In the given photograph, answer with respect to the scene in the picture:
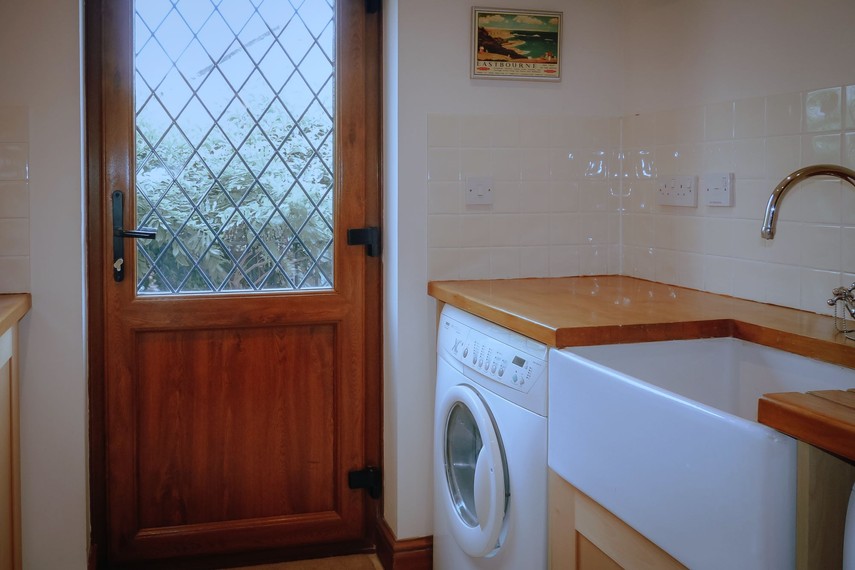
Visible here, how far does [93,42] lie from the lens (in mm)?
2463

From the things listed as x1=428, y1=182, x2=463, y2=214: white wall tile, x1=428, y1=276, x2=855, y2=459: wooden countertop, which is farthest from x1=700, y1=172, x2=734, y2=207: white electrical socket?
x1=428, y1=182, x2=463, y2=214: white wall tile

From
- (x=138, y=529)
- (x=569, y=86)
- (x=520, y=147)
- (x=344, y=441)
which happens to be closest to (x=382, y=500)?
(x=344, y=441)

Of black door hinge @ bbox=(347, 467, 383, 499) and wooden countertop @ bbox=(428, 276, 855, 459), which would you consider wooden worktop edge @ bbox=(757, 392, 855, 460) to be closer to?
wooden countertop @ bbox=(428, 276, 855, 459)

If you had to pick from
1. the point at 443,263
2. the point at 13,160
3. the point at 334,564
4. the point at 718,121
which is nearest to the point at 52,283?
the point at 13,160

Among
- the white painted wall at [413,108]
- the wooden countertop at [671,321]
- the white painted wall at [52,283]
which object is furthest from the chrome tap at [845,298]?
the white painted wall at [52,283]

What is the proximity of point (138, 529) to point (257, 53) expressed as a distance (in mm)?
1536

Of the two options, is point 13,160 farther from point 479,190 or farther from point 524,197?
point 524,197

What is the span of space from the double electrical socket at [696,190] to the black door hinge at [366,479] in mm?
1273

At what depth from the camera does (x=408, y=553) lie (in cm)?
263

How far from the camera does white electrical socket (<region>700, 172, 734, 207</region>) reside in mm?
2258

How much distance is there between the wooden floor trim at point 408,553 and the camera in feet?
8.61

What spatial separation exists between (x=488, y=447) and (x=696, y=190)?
1010 mm

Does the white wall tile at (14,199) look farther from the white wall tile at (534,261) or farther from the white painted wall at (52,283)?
the white wall tile at (534,261)

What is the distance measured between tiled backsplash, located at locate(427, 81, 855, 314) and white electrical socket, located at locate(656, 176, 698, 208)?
2 cm
